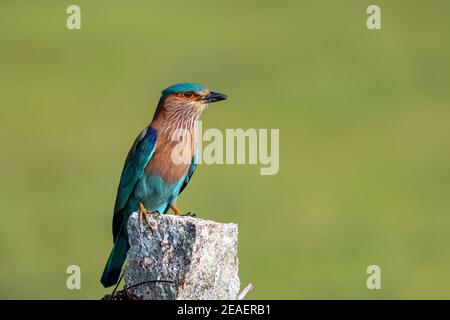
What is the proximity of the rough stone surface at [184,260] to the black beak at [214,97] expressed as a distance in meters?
3.27

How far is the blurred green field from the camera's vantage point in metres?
28.0

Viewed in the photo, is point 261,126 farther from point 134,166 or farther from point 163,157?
point 134,166

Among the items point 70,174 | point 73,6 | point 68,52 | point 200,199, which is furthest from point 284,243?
point 73,6

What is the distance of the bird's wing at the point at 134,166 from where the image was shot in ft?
33.1

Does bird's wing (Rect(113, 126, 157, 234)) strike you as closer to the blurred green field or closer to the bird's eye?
the bird's eye

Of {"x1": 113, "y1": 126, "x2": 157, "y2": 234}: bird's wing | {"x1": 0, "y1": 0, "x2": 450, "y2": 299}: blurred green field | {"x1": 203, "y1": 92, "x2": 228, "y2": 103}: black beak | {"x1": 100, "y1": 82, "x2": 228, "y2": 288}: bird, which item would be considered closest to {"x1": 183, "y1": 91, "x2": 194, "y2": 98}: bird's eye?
{"x1": 100, "y1": 82, "x2": 228, "y2": 288}: bird

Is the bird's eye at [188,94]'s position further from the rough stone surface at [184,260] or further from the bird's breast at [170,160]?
the rough stone surface at [184,260]

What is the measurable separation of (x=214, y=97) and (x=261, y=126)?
25.3 m

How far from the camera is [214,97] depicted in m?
10.7

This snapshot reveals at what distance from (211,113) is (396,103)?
785 cm

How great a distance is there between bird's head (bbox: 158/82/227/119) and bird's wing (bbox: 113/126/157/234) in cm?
36

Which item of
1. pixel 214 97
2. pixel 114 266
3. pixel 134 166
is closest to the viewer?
pixel 114 266

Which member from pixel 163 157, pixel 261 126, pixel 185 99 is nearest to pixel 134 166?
pixel 163 157
